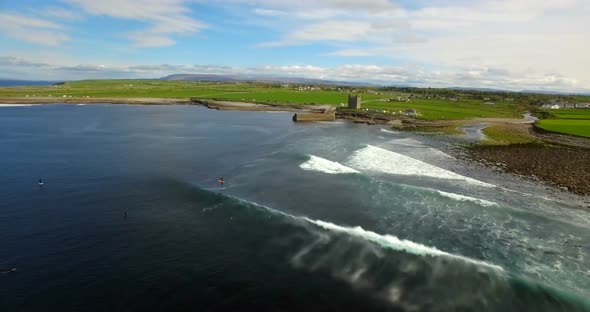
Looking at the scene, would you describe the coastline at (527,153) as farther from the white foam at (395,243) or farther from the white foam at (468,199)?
the white foam at (395,243)

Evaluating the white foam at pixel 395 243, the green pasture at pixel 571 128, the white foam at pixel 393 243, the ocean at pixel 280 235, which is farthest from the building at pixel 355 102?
the white foam at pixel 395 243

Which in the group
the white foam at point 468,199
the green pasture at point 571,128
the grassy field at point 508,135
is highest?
the green pasture at point 571,128

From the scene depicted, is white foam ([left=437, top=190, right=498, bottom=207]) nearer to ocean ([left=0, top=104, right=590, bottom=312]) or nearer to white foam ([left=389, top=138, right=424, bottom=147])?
ocean ([left=0, top=104, right=590, bottom=312])

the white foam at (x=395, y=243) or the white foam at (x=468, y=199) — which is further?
the white foam at (x=468, y=199)

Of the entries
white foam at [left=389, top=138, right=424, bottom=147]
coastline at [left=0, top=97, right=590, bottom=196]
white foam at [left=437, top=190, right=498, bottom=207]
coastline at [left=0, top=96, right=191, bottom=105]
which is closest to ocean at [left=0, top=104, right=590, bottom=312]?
white foam at [left=437, top=190, right=498, bottom=207]

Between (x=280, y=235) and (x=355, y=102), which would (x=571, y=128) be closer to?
(x=355, y=102)

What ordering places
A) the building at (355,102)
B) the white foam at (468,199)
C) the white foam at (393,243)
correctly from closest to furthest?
the white foam at (393,243) < the white foam at (468,199) < the building at (355,102)

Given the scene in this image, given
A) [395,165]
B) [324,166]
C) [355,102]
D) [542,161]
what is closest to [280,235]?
[324,166]
